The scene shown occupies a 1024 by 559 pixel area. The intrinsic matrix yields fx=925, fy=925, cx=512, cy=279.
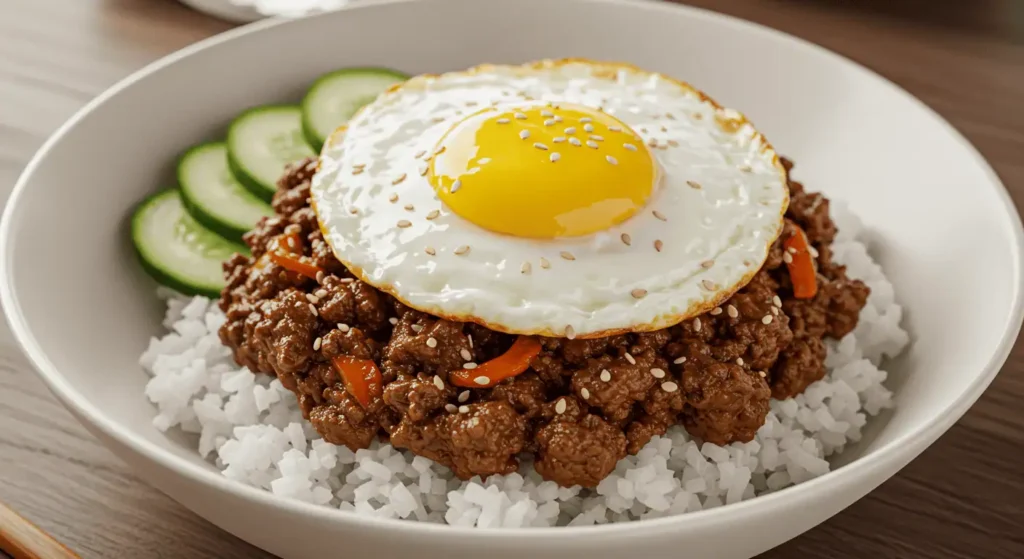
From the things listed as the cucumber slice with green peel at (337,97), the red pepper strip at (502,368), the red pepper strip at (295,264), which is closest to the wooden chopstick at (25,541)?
the red pepper strip at (295,264)

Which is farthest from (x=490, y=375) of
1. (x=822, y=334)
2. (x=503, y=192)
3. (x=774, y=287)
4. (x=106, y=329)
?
(x=106, y=329)

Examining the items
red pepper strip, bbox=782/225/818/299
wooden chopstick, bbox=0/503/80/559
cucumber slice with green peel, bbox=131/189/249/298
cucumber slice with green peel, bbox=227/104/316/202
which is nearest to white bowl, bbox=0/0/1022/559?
cucumber slice with green peel, bbox=131/189/249/298

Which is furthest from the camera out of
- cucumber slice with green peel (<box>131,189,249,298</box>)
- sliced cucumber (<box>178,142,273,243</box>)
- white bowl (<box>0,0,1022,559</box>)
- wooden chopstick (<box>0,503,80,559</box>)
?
sliced cucumber (<box>178,142,273,243</box>)

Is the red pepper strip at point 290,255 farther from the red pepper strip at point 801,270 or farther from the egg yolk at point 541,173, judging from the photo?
the red pepper strip at point 801,270

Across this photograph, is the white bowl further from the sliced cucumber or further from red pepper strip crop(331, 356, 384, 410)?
red pepper strip crop(331, 356, 384, 410)

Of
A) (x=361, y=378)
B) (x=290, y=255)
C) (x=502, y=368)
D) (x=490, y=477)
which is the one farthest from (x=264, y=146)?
(x=490, y=477)

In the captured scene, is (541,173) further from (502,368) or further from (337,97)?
(337,97)
